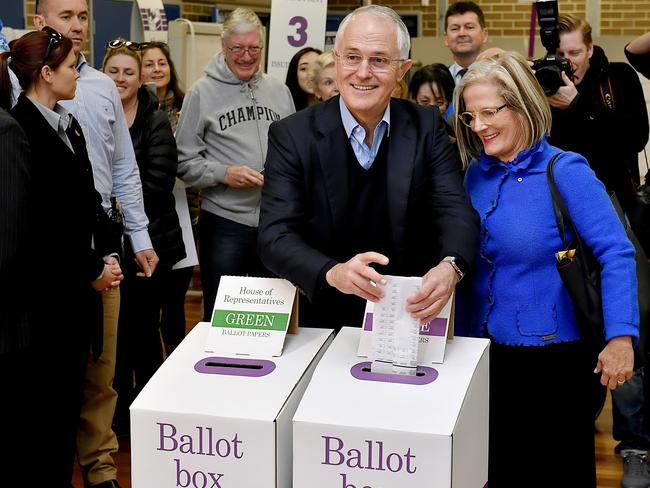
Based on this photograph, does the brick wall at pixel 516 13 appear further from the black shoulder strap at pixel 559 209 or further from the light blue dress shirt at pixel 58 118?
the black shoulder strap at pixel 559 209

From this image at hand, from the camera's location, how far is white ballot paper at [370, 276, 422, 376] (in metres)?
1.57

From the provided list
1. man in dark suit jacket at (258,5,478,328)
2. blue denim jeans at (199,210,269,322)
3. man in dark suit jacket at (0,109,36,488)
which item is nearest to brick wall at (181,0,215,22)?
blue denim jeans at (199,210,269,322)

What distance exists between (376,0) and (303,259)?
7.90m

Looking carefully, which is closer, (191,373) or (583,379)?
(191,373)

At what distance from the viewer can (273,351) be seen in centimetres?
169

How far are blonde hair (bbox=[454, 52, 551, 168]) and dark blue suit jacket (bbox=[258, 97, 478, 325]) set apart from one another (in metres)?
0.15

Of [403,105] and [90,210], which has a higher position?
[403,105]

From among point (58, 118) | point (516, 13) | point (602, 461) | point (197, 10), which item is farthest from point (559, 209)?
point (516, 13)

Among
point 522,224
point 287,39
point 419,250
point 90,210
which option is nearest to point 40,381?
point 90,210

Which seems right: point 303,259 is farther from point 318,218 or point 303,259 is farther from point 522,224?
Answer: point 522,224

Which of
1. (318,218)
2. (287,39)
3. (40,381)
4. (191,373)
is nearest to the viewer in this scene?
(191,373)

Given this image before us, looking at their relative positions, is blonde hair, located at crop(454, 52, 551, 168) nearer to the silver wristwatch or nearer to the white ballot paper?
the silver wristwatch

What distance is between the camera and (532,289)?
6.22 ft

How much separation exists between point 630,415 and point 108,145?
2.04 metres
